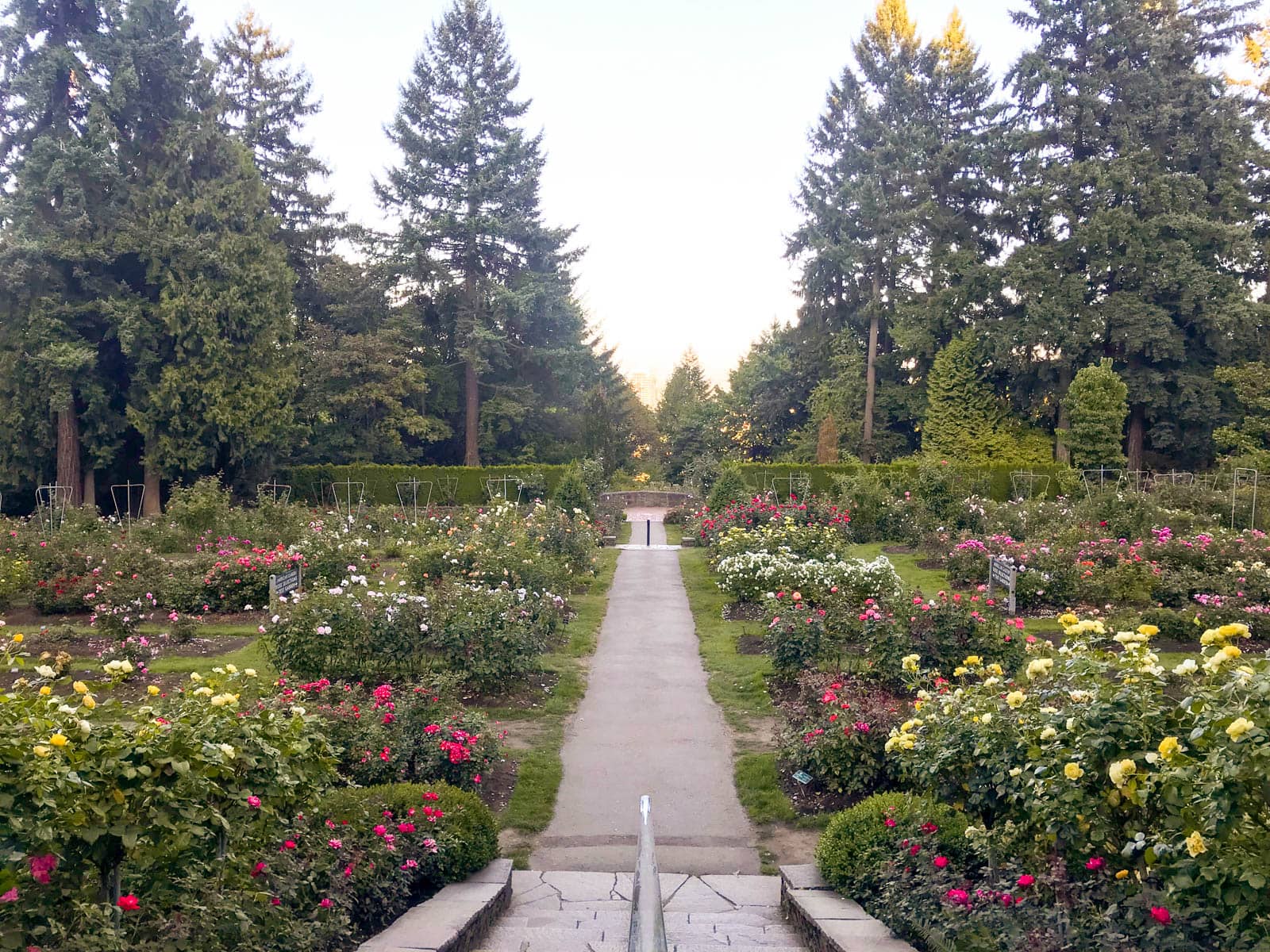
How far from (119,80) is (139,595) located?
1874 cm

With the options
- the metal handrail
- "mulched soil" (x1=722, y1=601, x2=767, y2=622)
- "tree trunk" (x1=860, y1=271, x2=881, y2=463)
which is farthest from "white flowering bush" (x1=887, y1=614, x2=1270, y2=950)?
"tree trunk" (x1=860, y1=271, x2=881, y2=463)

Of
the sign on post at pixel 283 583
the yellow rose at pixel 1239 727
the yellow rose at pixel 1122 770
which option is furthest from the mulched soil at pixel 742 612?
the yellow rose at pixel 1239 727

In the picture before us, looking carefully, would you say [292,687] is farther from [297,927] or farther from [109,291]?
[109,291]

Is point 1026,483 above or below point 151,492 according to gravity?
above

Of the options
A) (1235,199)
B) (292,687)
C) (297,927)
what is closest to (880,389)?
(1235,199)

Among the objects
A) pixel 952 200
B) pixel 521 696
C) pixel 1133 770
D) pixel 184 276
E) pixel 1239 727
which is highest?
pixel 952 200

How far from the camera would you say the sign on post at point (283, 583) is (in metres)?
8.96

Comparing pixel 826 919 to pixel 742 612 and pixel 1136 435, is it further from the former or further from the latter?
pixel 1136 435

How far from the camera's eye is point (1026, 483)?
2450 centimetres

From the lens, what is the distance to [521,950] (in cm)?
352

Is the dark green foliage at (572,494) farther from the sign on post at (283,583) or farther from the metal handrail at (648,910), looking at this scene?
the metal handrail at (648,910)

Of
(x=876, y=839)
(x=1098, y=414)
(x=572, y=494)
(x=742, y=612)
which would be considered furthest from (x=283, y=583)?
(x=1098, y=414)

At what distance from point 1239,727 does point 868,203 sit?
3130 cm

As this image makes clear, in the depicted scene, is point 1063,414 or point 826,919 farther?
point 1063,414
